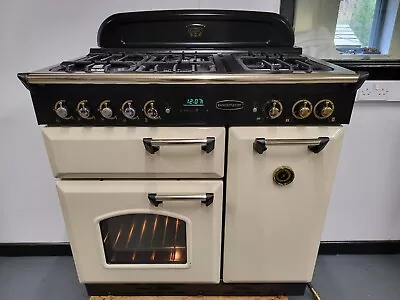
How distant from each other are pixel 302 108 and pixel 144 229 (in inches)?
23.7

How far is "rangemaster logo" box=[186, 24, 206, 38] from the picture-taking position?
4.12 ft

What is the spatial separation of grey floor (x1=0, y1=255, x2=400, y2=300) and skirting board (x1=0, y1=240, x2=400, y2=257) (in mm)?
24

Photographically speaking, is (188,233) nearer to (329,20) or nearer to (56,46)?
(56,46)

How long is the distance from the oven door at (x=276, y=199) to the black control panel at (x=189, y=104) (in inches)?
1.9

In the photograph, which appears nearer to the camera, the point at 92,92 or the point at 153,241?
the point at 92,92

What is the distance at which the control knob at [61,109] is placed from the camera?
841 mm

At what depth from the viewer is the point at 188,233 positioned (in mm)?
988

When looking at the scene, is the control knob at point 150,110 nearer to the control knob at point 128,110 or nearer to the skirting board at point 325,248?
the control knob at point 128,110

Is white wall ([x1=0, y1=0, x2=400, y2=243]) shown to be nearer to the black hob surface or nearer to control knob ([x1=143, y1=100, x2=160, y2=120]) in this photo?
the black hob surface

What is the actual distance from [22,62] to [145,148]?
0.76m

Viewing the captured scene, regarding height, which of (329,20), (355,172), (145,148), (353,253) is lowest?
(353,253)

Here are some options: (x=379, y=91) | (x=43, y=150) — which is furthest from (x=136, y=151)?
(x=379, y=91)

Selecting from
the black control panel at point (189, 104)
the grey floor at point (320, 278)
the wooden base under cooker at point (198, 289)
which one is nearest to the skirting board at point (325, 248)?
the grey floor at point (320, 278)

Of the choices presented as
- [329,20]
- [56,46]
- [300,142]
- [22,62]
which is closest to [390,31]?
[329,20]
